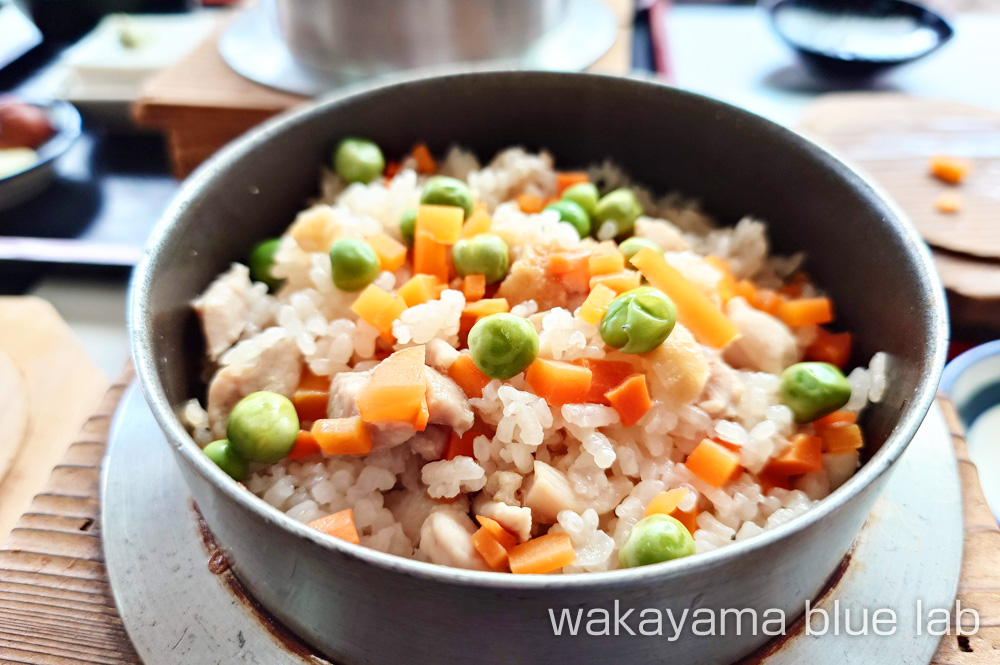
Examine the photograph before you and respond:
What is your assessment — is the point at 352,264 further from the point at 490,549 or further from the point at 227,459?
the point at 490,549

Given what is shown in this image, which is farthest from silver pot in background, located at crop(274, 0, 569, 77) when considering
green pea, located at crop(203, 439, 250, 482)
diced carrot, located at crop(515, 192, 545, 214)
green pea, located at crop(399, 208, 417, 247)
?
green pea, located at crop(203, 439, 250, 482)

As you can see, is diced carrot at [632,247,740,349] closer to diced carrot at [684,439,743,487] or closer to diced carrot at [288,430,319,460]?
diced carrot at [684,439,743,487]

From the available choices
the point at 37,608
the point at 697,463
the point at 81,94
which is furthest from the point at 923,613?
the point at 81,94

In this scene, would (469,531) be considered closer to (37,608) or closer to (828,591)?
(828,591)

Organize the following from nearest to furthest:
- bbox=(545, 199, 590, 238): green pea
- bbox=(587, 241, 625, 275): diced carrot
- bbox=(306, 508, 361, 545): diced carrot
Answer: bbox=(306, 508, 361, 545): diced carrot < bbox=(587, 241, 625, 275): diced carrot < bbox=(545, 199, 590, 238): green pea

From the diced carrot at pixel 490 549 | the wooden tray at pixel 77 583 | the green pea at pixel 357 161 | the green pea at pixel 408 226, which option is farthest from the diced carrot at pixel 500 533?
the green pea at pixel 357 161

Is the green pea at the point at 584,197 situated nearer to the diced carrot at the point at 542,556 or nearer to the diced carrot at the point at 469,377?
the diced carrot at the point at 469,377
